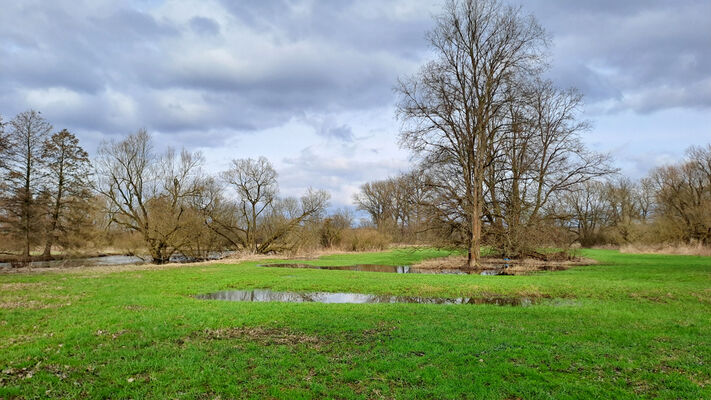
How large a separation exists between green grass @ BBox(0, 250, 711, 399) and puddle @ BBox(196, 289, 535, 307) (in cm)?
135

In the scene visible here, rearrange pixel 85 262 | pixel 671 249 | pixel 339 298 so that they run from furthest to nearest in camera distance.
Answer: pixel 671 249 < pixel 85 262 < pixel 339 298

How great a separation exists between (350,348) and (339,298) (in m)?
7.18

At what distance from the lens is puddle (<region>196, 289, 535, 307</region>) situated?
1352 cm

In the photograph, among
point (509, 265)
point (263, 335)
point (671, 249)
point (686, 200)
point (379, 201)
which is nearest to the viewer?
point (263, 335)

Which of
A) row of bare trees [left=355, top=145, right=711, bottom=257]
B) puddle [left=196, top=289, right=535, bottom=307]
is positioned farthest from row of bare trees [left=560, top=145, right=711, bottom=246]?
puddle [left=196, top=289, right=535, bottom=307]

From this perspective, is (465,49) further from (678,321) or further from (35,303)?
(35,303)

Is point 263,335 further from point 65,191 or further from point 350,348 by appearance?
point 65,191

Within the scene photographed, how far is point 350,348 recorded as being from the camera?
754 cm

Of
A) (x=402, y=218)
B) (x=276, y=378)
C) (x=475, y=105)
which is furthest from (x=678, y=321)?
(x=402, y=218)

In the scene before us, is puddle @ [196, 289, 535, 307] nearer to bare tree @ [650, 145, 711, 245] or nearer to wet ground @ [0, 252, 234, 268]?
wet ground @ [0, 252, 234, 268]

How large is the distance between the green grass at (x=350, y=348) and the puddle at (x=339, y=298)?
4.44 ft

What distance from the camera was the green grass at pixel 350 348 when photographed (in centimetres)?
562

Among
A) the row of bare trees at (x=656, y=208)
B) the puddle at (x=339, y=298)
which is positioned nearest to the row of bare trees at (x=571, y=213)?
the row of bare trees at (x=656, y=208)

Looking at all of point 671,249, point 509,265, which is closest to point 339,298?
point 509,265
